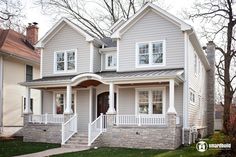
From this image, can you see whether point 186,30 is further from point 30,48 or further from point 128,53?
point 30,48

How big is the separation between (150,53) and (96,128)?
17.9ft

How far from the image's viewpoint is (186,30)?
1889cm

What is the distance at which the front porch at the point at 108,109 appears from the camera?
59.2ft

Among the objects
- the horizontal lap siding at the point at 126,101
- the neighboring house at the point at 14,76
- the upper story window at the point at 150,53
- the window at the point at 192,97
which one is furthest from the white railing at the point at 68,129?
the window at the point at 192,97

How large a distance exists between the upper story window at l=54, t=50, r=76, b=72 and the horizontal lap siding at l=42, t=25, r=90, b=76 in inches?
12.0

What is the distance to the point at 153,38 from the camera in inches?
789

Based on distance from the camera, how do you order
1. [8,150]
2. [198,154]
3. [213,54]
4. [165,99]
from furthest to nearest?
[213,54] → [165,99] → [8,150] → [198,154]

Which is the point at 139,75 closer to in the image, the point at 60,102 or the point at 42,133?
the point at 60,102

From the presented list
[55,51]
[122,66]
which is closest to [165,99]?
[122,66]

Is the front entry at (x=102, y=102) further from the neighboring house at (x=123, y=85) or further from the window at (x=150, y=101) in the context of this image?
the window at (x=150, y=101)

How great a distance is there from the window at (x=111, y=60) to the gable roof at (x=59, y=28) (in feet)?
3.27

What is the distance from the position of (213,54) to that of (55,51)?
15.4m

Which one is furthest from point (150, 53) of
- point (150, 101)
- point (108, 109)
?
point (108, 109)

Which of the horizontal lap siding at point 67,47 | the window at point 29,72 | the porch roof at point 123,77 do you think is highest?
the horizontal lap siding at point 67,47
